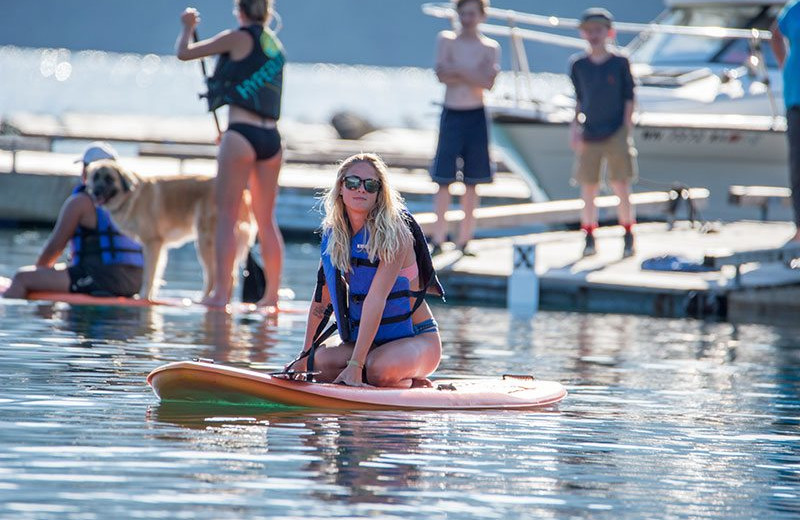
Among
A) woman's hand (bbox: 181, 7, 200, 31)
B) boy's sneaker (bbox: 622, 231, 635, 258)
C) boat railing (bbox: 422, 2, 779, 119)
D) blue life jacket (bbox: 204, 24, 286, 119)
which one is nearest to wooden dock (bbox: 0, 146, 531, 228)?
boat railing (bbox: 422, 2, 779, 119)

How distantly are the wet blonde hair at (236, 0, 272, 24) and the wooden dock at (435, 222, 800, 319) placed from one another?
A: 3.73 m

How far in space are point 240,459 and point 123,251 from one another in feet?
18.6

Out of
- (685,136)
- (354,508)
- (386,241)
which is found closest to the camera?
(354,508)

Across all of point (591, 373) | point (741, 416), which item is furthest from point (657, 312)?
point (741, 416)

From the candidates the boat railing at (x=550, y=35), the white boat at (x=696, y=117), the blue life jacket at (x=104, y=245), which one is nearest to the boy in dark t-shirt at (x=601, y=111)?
the boat railing at (x=550, y=35)

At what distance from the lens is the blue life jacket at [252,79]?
1050 cm

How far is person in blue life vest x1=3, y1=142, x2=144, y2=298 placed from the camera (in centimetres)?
1102

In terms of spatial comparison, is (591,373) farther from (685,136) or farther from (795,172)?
(685,136)

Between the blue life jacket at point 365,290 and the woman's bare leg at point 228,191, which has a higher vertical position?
the woman's bare leg at point 228,191

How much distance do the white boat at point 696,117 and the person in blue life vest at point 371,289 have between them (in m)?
10.9

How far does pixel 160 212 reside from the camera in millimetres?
11250

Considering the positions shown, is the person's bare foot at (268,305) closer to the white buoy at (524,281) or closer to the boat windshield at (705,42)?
the white buoy at (524,281)

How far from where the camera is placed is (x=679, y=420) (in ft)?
24.2

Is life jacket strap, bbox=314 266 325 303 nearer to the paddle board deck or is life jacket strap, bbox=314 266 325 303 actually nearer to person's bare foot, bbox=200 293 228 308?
the paddle board deck
